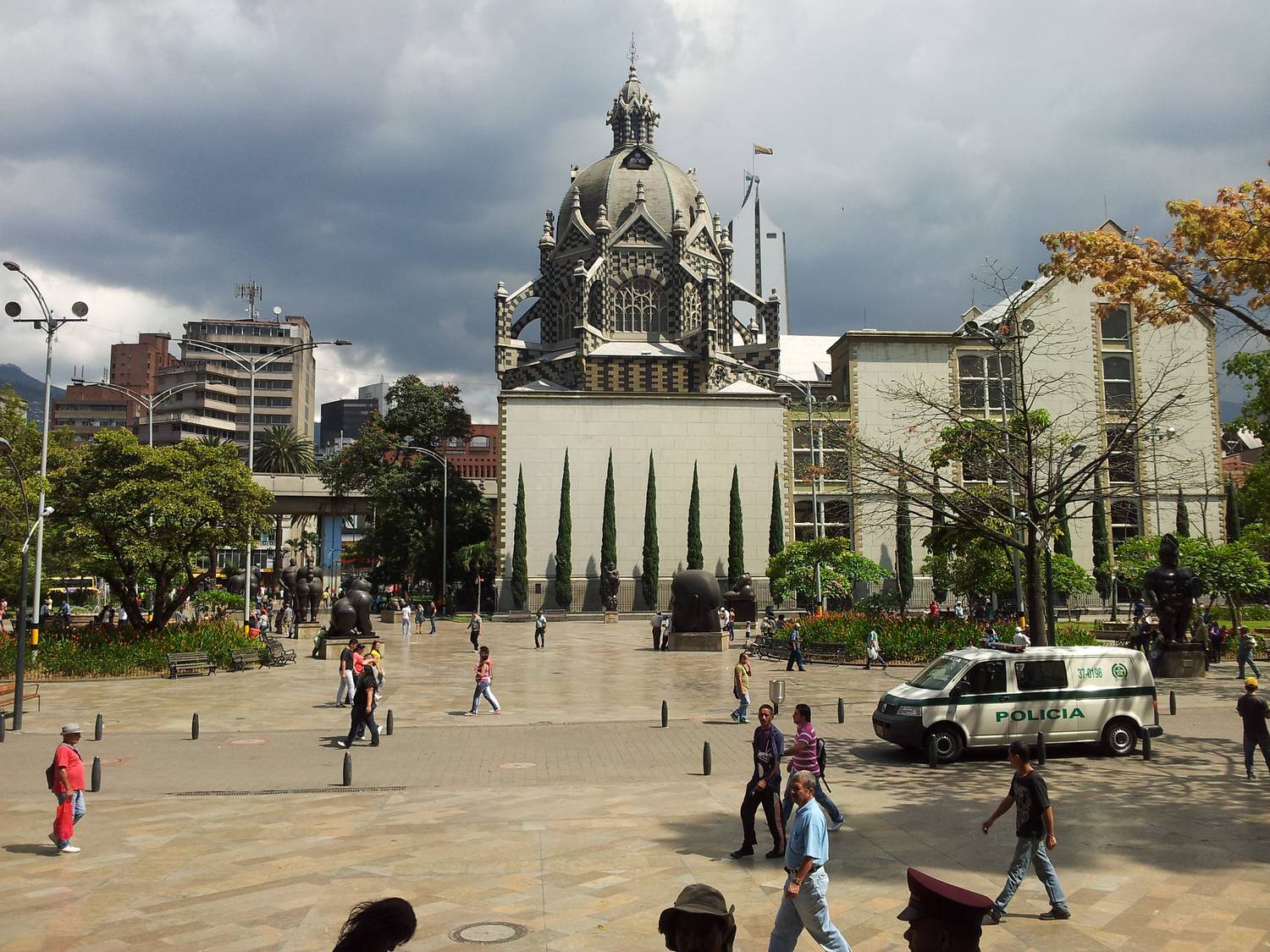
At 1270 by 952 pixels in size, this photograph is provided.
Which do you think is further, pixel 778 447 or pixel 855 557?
pixel 778 447

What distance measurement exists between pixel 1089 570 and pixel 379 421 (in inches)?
1941

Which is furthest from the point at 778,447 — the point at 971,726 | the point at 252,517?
the point at 971,726

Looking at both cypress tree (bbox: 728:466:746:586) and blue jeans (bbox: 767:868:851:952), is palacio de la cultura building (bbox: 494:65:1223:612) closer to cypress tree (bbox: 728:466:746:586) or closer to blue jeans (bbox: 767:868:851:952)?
cypress tree (bbox: 728:466:746:586)

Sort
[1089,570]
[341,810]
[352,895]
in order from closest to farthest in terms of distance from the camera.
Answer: [352,895]
[341,810]
[1089,570]

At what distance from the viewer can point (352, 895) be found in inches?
324

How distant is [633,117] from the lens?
282ft

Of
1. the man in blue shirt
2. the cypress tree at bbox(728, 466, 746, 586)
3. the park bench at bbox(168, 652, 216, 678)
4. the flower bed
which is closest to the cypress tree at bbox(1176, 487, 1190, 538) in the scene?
the cypress tree at bbox(728, 466, 746, 586)

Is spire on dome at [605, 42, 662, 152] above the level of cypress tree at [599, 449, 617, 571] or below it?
above

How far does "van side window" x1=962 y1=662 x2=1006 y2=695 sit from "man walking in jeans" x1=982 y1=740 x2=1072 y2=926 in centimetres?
701

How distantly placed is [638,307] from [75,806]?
67793 millimetres

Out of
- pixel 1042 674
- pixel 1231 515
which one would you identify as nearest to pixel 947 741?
pixel 1042 674

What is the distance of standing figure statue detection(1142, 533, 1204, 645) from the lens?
25734mm

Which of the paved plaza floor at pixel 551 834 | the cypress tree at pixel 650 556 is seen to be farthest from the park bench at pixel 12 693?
the cypress tree at pixel 650 556

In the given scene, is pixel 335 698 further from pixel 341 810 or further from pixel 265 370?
pixel 265 370
